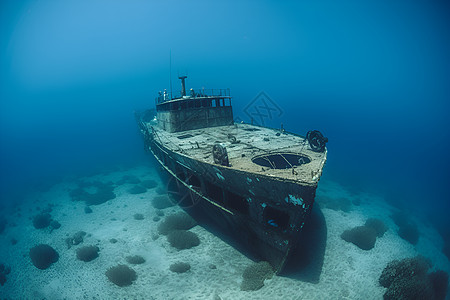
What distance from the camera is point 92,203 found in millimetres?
20641

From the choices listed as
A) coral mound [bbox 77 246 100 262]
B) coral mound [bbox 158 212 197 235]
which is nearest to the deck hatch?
coral mound [bbox 158 212 197 235]

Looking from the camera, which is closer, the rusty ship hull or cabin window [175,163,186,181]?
the rusty ship hull

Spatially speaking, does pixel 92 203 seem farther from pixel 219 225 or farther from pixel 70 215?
pixel 219 225

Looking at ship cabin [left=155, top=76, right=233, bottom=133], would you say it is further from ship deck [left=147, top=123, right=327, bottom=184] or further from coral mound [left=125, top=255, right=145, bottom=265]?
coral mound [left=125, top=255, right=145, bottom=265]

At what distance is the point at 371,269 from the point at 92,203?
79.2 feet

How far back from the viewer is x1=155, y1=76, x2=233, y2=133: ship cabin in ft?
64.8

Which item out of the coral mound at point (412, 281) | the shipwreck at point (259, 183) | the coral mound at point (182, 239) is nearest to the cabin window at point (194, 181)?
the shipwreck at point (259, 183)

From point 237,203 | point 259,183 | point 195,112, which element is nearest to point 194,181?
point 237,203

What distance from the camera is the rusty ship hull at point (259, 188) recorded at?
7.95 metres

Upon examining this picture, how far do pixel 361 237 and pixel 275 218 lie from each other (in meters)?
8.92

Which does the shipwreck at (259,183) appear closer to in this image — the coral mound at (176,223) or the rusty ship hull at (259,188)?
the rusty ship hull at (259,188)

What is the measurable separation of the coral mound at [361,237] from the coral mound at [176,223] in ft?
36.2

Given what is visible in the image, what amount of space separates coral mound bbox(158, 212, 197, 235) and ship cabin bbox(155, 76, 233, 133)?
8.68 meters

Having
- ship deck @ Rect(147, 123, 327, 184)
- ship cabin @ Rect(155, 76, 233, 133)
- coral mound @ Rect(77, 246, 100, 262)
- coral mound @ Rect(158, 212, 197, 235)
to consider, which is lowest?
coral mound @ Rect(77, 246, 100, 262)
